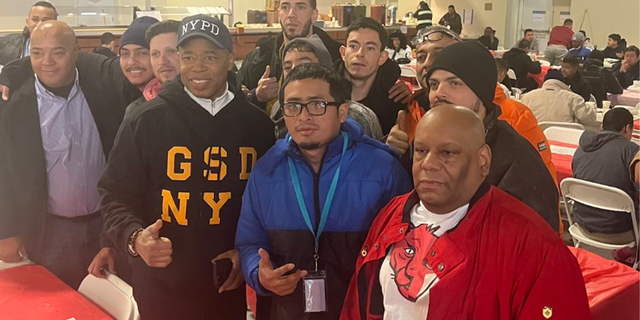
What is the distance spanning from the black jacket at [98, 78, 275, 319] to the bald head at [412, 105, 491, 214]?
0.77 meters

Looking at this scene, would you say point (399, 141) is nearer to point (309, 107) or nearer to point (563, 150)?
point (309, 107)

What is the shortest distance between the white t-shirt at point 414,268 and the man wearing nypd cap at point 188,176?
664 millimetres

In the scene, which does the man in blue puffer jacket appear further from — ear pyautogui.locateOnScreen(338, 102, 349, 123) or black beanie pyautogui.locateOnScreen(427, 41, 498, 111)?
black beanie pyautogui.locateOnScreen(427, 41, 498, 111)

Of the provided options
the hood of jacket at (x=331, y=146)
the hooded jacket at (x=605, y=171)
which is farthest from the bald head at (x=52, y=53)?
the hooded jacket at (x=605, y=171)

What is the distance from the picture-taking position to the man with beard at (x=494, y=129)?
1.57 m

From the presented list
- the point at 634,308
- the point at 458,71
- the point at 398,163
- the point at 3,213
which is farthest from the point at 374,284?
the point at 3,213

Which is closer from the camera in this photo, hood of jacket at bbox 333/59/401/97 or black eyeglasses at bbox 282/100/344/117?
black eyeglasses at bbox 282/100/344/117

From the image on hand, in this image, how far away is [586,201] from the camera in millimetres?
3486

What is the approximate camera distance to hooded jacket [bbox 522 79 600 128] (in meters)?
5.13

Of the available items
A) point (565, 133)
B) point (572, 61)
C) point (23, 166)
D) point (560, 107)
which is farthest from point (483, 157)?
point (572, 61)

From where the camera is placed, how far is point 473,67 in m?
1.67

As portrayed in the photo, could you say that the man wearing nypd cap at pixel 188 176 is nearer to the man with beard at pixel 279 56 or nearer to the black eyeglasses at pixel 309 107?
the black eyeglasses at pixel 309 107

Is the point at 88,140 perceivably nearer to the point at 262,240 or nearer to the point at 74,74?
the point at 74,74

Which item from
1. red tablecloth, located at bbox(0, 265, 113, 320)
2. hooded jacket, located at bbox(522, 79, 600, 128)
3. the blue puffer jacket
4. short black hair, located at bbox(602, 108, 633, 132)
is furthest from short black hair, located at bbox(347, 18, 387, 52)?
hooded jacket, located at bbox(522, 79, 600, 128)
